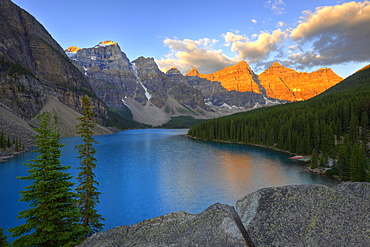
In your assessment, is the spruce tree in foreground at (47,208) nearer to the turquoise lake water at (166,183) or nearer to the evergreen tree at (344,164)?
the turquoise lake water at (166,183)

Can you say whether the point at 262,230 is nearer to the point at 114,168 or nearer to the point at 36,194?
the point at 36,194

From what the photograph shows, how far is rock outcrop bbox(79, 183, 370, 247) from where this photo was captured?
4.95 meters

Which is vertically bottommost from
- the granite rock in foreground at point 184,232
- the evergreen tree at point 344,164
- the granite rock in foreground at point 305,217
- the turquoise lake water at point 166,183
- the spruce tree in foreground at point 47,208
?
the turquoise lake water at point 166,183

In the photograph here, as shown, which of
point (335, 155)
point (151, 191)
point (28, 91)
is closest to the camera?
point (151, 191)

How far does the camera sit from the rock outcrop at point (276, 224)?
495cm

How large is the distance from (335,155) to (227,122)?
77082 mm

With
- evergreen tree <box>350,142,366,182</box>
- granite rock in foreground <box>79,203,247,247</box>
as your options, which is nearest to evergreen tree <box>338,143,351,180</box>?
evergreen tree <box>350,142,366,182</box>

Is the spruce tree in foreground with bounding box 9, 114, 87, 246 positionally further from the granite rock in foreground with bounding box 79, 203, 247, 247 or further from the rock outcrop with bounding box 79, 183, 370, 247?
the rock outcrop with bounding box 79, 183, 370, 247

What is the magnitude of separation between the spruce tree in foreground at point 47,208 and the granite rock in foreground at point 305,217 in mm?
11652

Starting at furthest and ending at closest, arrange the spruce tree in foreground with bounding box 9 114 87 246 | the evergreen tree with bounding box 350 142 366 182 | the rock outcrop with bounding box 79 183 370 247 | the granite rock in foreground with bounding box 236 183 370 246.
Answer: the evergreen tree with bounding box 350 142 366 182 → the spruce tree in foreground with bounding box 9 114 87 246 → the rock outcrop with bounding box 79 183 370 247 → the granite rock in foreground with bounding box 236 183 370 246

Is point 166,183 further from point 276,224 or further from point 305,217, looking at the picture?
point 305,217

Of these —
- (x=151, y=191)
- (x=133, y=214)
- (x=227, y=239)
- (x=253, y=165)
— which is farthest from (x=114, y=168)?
(x=227, y=239)

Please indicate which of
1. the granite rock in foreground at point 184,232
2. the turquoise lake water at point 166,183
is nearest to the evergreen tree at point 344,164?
the turquoise lake water at point 166,183

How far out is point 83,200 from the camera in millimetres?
21766
